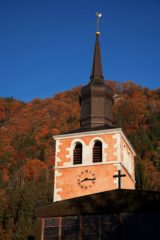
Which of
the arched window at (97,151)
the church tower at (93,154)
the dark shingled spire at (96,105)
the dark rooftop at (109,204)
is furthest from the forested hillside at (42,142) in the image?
the dark rooftop at (109,204)

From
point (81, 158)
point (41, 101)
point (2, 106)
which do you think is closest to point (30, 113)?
point (41, 101)

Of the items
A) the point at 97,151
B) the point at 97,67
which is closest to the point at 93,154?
the point at 97,151

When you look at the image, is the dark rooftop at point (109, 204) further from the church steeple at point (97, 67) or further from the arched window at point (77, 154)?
the church steeple at point (97, 67)

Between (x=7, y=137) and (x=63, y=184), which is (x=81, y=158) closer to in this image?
(x=63, y=184)

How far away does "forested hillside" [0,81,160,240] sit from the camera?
58.3 meters

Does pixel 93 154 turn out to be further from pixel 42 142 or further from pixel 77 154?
pixel 42 142

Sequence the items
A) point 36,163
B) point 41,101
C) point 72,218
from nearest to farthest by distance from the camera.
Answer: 1. point 72,218
2. point 36,163
3. point 41,101

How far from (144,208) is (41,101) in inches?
3514

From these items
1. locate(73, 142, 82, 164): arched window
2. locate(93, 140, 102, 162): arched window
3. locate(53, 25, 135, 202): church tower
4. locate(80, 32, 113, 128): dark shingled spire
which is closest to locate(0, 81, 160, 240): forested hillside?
locate(80, 32, 113, 128): dark shingled spire

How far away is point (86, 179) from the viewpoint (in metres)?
28.3

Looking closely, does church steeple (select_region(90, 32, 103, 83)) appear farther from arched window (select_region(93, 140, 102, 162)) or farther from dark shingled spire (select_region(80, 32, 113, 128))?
arched window (select_region(93, 140, 102, 162))

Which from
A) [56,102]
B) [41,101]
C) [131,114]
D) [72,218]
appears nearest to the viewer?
[72,218]

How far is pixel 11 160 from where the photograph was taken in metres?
80.2

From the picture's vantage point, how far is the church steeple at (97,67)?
34.2 m
